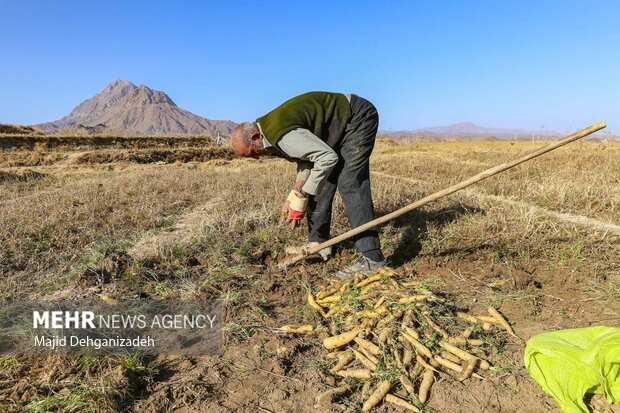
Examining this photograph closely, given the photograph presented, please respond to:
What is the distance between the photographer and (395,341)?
2320 mm

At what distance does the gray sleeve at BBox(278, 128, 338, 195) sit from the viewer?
2.83 metres

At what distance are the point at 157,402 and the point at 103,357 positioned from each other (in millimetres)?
503

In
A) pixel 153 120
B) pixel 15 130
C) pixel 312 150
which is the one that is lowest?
pixel 312 150

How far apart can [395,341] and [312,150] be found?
4.42 ft

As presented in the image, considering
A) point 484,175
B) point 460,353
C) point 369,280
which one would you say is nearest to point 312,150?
point 369,280

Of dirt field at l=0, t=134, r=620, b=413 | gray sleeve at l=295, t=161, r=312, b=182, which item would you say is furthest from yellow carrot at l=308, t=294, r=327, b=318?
gray sleeve at l=295, t=161, r=312, b=182

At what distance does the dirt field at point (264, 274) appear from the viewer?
200 centimetres

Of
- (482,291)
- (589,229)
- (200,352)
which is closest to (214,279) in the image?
(200,352)

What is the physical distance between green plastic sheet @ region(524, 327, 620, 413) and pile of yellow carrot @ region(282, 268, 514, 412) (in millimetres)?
288

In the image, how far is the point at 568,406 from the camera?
179cm

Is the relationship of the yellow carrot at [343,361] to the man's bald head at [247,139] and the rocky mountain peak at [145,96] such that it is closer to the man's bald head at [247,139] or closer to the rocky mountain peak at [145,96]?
the man's bald head at [247,139]

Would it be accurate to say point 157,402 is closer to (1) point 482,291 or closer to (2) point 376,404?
(2) point 376,404

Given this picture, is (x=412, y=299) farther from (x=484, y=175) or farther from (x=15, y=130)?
(x=15, y=130)

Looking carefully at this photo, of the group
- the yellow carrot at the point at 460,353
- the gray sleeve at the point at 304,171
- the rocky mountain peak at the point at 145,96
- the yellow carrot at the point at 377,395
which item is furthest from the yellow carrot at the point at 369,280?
the rocky mountain peak at the point at 145,96
